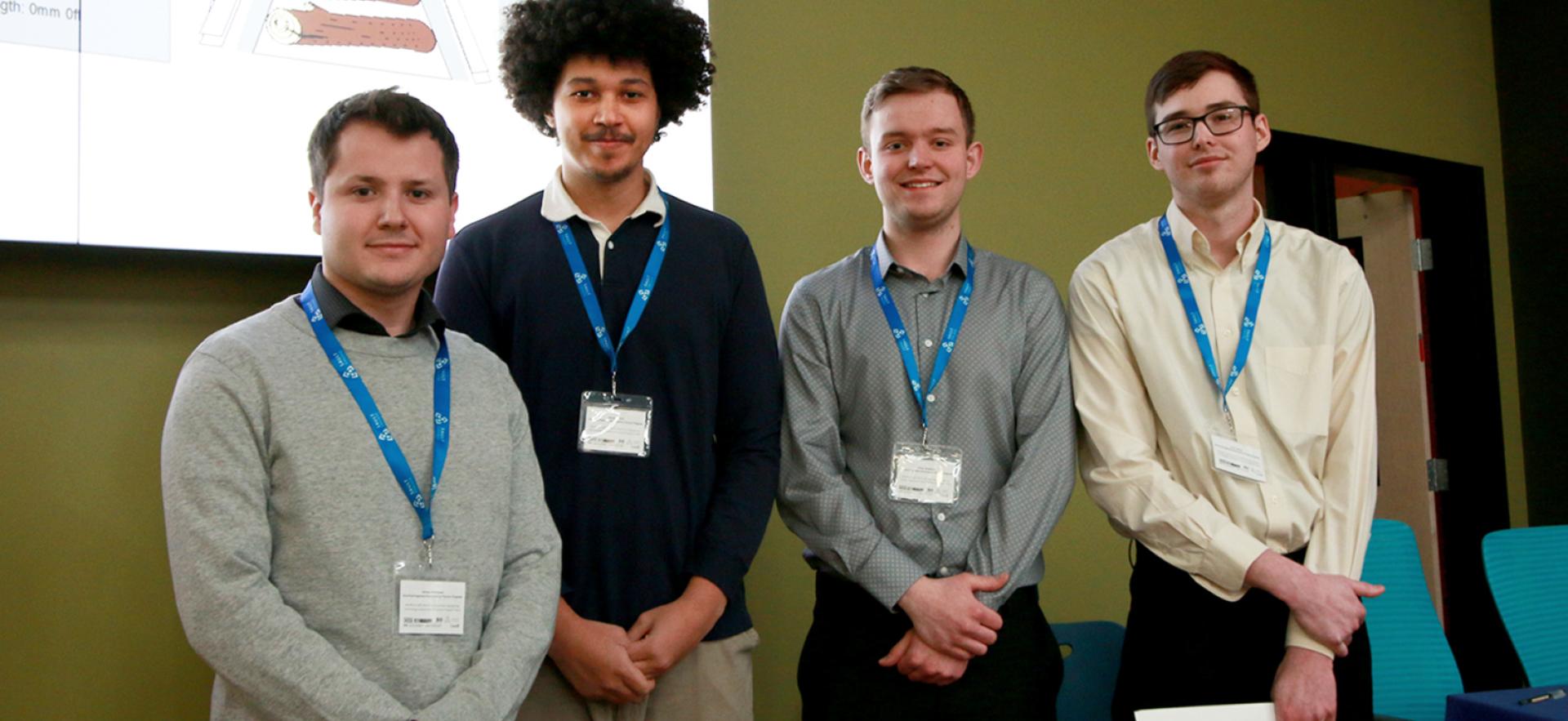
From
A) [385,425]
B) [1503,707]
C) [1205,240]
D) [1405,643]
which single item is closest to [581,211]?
[385,425]

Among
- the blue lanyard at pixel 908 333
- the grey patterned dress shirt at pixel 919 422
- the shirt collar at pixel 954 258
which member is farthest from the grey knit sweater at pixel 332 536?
the shirt collar at pixel 954 258

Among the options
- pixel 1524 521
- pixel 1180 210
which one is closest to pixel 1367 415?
pixel 1180 210

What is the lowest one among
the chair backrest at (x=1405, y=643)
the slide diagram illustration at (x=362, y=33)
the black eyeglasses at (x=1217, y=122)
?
the chair backrest at (x=1405, y=643)

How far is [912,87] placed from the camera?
2271 millimetres

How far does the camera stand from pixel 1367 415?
2219 mm

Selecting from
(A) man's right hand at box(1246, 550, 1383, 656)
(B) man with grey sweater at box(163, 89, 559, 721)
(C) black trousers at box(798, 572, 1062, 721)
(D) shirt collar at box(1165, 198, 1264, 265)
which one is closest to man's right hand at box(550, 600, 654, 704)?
(B) man with grey sweater at box(163, 89, 559, 721)

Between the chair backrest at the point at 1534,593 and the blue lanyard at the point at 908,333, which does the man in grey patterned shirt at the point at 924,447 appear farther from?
the chair backrest at the point at 1534,593

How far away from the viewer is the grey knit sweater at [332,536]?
57.2 inches

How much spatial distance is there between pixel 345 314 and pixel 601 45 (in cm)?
78

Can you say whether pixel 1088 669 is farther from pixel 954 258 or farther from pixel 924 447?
pixel 954 258

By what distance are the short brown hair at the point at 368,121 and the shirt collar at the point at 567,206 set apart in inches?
10.8

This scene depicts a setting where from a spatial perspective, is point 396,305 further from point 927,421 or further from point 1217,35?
point 1217,35

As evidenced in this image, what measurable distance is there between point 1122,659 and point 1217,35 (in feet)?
10.6

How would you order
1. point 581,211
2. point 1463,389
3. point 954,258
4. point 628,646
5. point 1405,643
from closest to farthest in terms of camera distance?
point 628,646 → point 581,211 → point 954,258 → point 1405,643 → point 1463,389
